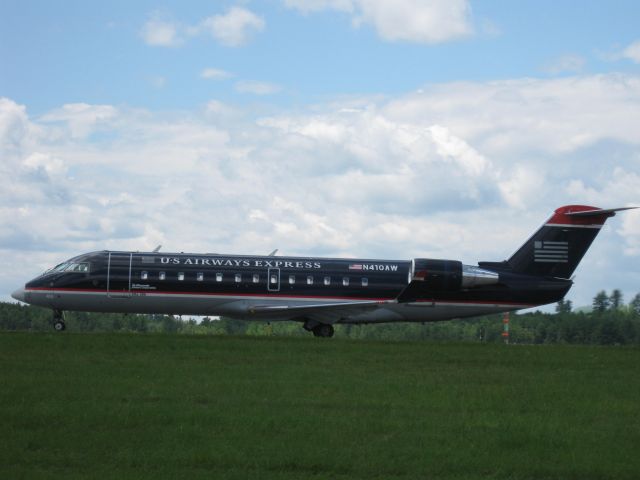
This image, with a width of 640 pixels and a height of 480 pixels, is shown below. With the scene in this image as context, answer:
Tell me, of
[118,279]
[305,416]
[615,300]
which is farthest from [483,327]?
[305,416]

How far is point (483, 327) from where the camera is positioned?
66188 mm

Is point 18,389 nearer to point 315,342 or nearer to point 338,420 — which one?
point 338,420

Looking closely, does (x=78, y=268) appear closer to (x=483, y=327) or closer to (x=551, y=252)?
(x=551, y=252)

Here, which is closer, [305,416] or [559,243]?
[305,416]

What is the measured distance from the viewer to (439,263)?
117ft

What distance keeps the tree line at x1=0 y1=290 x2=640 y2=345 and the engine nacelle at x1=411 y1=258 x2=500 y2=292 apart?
4.08 meters

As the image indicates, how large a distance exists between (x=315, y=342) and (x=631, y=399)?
12.1 m

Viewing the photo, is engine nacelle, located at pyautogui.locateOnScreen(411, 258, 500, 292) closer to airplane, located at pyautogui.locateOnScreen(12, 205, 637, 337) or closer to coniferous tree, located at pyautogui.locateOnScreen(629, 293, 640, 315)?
airplane, located at pyautogui.locateOnScreen(12, 205, 637, 337)

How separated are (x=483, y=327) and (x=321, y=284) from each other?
32439mm

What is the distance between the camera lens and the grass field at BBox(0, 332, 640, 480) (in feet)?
40.6

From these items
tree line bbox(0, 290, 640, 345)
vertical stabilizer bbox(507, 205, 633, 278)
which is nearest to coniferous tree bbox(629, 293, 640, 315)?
tree line bbox(0, 290, 640, 345)

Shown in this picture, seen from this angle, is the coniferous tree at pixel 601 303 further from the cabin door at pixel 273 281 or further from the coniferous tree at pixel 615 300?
the cabin door at pixel 273 281

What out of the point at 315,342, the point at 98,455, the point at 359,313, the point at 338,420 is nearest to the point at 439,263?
the point at 359,313

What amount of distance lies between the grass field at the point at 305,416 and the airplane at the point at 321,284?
9.83 metres
